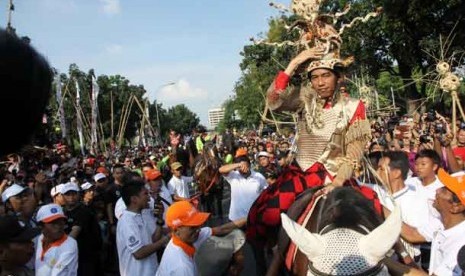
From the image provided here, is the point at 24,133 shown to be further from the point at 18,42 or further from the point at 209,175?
the point at 209,175

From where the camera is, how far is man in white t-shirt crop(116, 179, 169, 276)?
5.45 meters

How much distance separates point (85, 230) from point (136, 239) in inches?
69.1

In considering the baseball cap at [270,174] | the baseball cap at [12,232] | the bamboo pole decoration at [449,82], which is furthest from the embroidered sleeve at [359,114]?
the baseball cap at [270,174]

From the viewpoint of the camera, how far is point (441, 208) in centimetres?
436

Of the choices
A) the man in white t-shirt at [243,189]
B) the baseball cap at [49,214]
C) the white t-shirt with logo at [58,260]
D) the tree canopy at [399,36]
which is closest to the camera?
the white t-shirt with logo at [58,260]

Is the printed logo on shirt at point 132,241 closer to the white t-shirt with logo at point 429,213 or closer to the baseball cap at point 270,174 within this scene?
the white t-shirt with logo at point 429,213

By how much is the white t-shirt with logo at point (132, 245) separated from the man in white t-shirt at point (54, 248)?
521 millimetres

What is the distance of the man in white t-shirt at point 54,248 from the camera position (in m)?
5.05

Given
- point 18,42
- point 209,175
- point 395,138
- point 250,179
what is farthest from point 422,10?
point 18,42

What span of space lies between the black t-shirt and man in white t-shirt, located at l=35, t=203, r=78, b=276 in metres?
1.35

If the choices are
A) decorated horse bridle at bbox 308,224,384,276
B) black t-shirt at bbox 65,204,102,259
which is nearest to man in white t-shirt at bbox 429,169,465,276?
decorated horse bridle at bbox 308,224,384,276

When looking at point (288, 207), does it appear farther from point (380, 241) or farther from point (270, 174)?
point (270, 174)

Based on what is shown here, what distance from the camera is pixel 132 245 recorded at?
215 inches

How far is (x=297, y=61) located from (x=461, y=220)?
1984 mm
